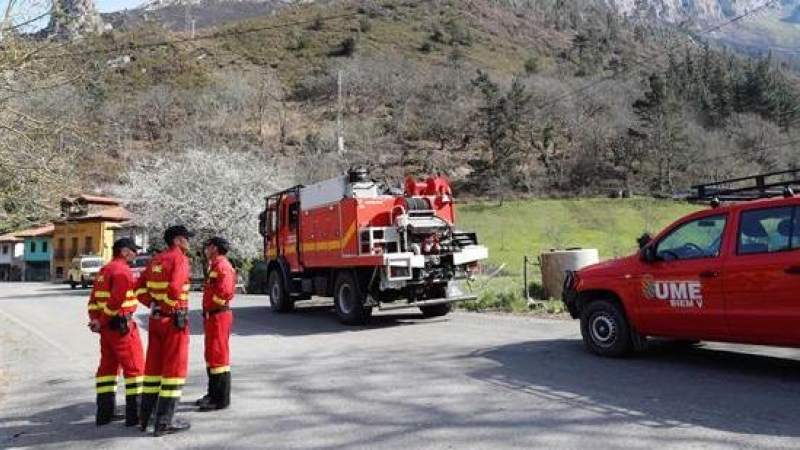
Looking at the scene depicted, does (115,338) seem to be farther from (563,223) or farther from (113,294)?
(563,223)

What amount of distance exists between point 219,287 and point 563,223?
160ft

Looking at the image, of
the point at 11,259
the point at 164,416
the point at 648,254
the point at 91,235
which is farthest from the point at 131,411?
the point at 11,259

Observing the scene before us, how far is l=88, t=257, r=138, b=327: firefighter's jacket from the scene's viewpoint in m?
6.77

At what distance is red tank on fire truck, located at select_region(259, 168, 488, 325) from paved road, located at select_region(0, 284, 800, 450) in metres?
2.03

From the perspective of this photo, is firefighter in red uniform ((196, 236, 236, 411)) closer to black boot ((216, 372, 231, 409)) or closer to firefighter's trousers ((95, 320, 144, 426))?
black boot ((216, 372, 231, 409))

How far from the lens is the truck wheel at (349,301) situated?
1434cm

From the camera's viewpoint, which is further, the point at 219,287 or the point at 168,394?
the point at 219,287

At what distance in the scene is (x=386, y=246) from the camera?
1417 cm

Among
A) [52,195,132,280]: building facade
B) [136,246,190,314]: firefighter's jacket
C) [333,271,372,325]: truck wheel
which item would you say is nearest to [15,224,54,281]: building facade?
[52,195,132,280]: building facade

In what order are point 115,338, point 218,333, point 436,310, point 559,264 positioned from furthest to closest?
point 559,264
point 436,310
point 218,333
point 115,338

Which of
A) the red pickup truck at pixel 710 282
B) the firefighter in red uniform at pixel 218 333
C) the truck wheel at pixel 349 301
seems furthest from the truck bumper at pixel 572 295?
the truck wheel at pixel 349 301

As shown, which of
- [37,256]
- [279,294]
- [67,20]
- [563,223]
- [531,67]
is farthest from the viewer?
[531,67]

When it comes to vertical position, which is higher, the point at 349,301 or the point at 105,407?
the point at 349,301

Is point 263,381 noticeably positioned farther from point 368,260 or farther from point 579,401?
point 368,260
